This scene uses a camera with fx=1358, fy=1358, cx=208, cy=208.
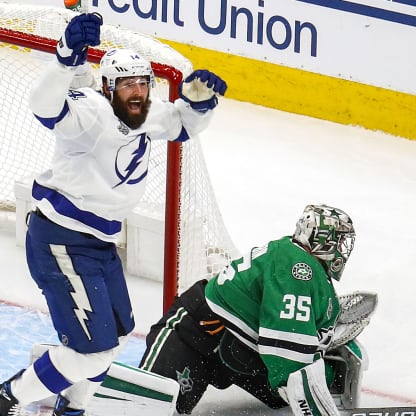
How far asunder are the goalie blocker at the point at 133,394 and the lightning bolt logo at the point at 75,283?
0.35m

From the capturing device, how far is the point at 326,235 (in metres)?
3.71

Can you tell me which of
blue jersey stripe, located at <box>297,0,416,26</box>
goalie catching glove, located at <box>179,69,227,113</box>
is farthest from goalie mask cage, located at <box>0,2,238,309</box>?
blue jersey stripe, located at <box>297,0,416,26</box>

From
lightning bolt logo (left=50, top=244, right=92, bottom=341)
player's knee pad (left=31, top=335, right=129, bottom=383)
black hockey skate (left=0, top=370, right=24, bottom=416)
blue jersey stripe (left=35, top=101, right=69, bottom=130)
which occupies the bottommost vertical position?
black hockey skate (left=0, top=370, right=24, bottom=416)

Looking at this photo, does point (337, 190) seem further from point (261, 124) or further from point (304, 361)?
point (304, 361)

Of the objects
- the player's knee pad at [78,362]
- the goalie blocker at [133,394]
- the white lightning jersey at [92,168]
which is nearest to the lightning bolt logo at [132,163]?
the white lightning jersey at [92,168]

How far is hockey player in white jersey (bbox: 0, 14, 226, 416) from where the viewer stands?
3414mm

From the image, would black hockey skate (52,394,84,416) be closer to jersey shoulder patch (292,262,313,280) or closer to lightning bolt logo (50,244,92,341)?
lightning bolt logo (50,244,92,341)

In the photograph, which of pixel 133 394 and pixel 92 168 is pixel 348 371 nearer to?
pixel 133 394

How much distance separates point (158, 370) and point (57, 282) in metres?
0.54

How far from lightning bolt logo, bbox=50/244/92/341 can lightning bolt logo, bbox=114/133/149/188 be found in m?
A: 0.23

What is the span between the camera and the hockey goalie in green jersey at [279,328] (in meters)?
3.62

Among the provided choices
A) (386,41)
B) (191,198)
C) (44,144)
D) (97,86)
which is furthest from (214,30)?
(97,86)

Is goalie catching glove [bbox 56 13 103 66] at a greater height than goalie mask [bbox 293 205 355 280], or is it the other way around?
goalie catching glove [bbox 56 13 103 66]

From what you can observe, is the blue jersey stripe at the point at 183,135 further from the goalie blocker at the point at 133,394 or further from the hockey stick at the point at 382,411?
the hockey stick at the point at 382,411
